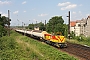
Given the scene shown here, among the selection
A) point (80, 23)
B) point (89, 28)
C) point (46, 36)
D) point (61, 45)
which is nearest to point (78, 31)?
point (80, 23)

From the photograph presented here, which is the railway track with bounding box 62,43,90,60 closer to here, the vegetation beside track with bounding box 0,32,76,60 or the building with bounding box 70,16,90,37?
the vegetation beside track with bounding box 0,32,76,60

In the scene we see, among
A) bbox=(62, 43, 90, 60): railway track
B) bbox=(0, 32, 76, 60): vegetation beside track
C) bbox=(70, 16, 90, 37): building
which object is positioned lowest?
bbox=(62, 43, 90, 60): railway track

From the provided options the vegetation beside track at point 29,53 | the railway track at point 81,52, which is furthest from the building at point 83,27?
the vegetation beside track at point 29,53

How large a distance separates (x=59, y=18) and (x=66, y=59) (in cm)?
10349

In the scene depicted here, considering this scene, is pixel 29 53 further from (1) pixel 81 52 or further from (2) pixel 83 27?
(2) pixel 83 27

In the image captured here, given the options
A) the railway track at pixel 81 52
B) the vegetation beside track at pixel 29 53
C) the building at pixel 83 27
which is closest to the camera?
the vegetation beside track at pixel 29 53

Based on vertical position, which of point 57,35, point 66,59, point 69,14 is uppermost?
point 69,14

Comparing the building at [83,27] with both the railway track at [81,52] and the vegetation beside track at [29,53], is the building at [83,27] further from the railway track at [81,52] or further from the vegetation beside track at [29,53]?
the vegetation beside track at [29,53]

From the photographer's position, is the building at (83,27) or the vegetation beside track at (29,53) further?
the building at (83,27)

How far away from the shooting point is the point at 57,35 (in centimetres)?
3006

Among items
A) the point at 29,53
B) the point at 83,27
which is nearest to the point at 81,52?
the point at 29,53

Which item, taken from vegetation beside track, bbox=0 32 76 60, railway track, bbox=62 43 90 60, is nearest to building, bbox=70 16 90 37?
railway track, bbox=62 43 90 60

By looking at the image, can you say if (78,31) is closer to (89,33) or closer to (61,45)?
(89,33)

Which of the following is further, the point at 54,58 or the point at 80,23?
the point at 80,23
